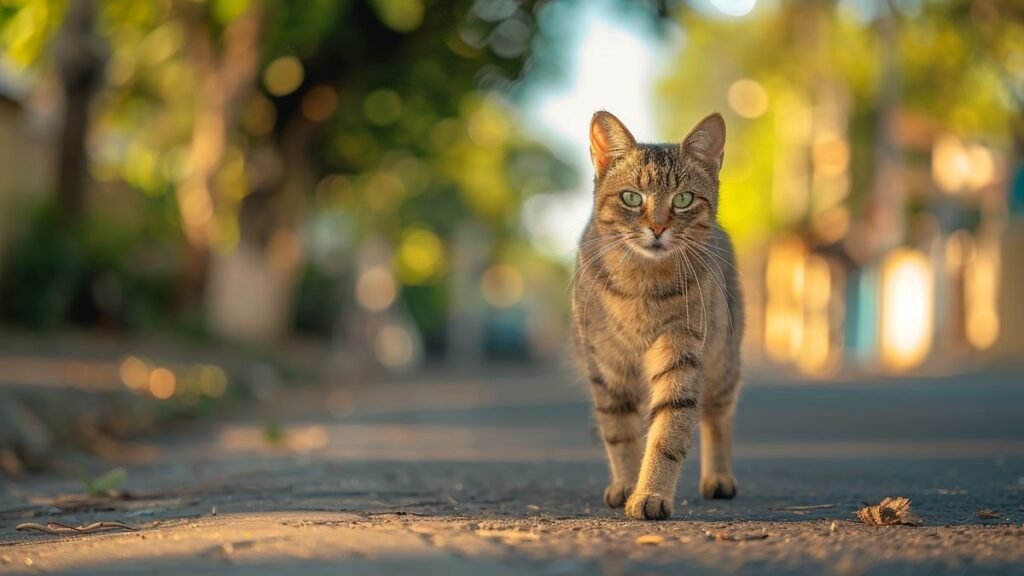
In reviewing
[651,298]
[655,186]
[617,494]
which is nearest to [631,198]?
[655,186]

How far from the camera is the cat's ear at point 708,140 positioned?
19.5ft

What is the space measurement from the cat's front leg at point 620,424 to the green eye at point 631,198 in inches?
28.3

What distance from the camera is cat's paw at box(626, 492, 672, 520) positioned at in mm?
5047

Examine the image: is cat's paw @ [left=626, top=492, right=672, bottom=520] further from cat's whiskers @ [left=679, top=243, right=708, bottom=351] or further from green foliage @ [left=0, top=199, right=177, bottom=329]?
green foliage @ [left=0, top=199, right=177, bottom=329]

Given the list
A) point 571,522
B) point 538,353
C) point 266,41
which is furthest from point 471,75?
point 538,353

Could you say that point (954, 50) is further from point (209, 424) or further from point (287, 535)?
point (287, 535)

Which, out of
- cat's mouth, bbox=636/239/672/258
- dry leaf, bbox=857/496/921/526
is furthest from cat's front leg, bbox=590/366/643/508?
dry leaf, bbox=857/496/921/526

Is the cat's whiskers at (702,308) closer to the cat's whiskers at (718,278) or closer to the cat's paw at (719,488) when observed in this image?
the cat's whiskers at (718,278)

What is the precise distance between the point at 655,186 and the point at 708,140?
1.35ft

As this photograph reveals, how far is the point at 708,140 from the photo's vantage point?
5984 millimetres

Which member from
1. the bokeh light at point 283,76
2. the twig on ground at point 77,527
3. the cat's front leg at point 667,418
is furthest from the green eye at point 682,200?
the bokeh light at point 283,76

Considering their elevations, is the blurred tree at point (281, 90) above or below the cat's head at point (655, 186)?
above

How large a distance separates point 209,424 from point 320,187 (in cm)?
1148

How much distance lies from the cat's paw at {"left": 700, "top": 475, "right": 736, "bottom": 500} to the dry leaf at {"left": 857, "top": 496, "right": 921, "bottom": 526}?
1.24 m
